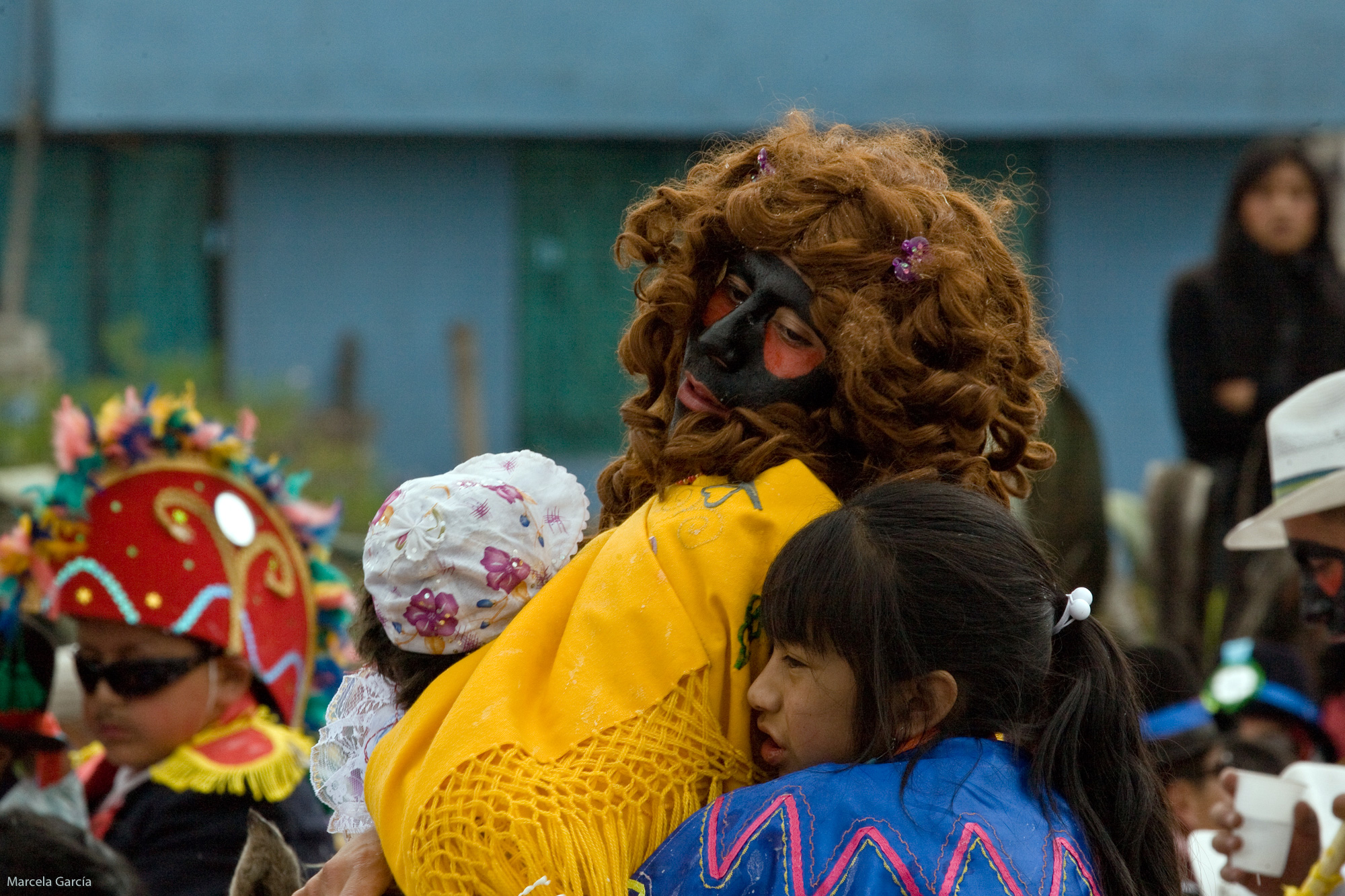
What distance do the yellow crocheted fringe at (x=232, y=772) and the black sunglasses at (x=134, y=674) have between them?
154 mm

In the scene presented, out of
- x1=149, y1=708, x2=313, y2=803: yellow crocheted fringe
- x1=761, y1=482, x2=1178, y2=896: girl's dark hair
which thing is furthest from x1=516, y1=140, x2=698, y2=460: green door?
x1=761, y1=482, x2=1178, y2=896: girl's dark hair

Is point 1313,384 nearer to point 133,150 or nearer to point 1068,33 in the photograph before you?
point 1068,33

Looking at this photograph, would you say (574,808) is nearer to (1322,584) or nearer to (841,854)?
(841,854)

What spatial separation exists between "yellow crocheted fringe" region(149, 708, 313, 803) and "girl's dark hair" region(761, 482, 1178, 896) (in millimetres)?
1616

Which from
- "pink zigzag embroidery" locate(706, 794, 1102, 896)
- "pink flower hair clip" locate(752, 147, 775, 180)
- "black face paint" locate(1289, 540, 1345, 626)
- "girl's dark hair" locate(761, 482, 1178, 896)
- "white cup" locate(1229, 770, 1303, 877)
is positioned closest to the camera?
"pink zigzag embroidery" locate(706, 794, 1102, 896)

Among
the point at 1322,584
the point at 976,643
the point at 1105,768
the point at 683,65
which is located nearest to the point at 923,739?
the point at 976,643

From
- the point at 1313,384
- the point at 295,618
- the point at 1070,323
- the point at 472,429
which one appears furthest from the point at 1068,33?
the point at 295,618

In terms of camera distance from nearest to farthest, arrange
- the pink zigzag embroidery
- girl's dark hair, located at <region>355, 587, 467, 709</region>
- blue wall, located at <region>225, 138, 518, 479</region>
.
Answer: the pink zigzag embroidery
girl's dark hair, located at <region>355, 587, 467, 709</region>
blue wall, located at <region>225, 138, 518, 479</region>

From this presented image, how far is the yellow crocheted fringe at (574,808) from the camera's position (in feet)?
5.91

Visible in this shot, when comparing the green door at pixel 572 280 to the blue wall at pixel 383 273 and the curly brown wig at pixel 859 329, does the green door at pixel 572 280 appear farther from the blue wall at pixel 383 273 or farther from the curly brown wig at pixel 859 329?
the curly brown wig at pixel 859 329

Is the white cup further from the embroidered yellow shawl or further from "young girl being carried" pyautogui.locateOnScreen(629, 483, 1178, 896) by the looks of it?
the embroidered yellow shawl

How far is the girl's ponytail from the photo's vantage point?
2.00 m

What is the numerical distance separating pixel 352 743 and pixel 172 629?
3.79ft

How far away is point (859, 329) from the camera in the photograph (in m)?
2.16
